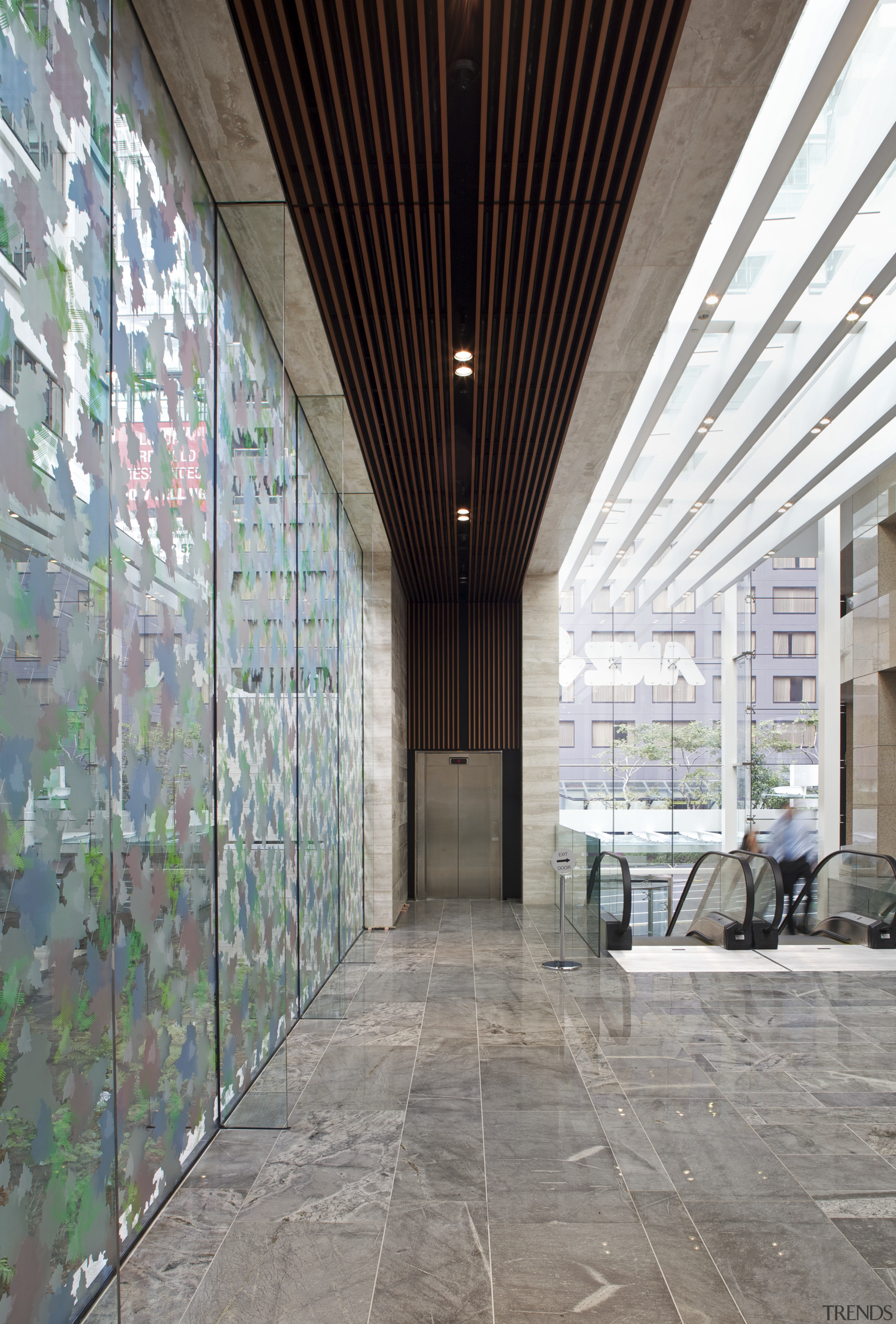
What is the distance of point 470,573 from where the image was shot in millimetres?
12766

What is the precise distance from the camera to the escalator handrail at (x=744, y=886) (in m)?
9.37

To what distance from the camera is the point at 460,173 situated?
160 inches

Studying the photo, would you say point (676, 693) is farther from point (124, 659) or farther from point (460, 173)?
point (124, 659)

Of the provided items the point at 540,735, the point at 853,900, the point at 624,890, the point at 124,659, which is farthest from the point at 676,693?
the point at 124,659

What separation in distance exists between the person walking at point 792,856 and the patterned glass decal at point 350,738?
449 centimetres

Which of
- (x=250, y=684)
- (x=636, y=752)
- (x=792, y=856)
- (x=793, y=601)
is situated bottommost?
(x=792, y=856)

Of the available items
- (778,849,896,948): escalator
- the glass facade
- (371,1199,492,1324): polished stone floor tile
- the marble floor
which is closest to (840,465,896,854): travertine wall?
(778,849,896,948): escalator

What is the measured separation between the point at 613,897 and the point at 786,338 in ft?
18.5

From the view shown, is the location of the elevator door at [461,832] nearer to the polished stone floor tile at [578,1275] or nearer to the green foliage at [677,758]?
the green foliage at [677,758]

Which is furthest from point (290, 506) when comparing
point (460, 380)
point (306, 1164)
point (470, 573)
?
point (470, 573)

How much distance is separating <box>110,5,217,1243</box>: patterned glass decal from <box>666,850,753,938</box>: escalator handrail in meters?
6.77

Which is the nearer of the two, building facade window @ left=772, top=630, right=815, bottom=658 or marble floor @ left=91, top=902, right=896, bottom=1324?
marble floor @ left=91, top=902, right=896, bottom=1324

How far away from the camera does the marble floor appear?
2.98m

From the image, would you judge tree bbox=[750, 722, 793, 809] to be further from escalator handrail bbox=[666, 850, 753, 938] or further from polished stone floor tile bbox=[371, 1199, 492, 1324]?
polished stone floor tile bbox=[371, 1199, 492, 1324]
